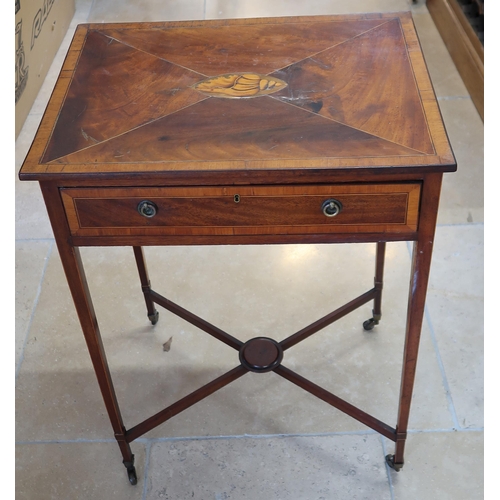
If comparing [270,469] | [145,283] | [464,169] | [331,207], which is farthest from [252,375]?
[464,169]

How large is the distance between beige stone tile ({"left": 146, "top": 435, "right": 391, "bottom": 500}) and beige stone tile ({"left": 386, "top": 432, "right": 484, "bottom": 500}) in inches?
2.3

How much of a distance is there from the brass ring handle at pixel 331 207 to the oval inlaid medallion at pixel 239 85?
295mm

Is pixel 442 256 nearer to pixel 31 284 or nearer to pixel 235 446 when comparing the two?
pixel 235 446

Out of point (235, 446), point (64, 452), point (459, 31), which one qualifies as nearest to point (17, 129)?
point (64, 452)

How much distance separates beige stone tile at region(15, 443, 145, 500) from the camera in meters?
1.74

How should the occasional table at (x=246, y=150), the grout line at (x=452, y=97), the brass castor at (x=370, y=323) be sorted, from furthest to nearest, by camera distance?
the grout line at (x=452, y=97)
the brass castor at (x=370, y=323)
the occasional table at (x=246, y=150)

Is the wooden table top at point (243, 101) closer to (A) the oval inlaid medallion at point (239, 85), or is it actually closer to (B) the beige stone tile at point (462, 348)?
(A) the oval inlaid medallion at point (239, 85)

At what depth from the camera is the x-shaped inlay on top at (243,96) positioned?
4.06 feet

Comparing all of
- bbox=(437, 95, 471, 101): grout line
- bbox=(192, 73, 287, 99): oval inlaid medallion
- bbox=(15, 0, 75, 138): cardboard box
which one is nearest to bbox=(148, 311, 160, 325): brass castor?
bbox=(192, 73, 287, 99): oval inlaid medallion

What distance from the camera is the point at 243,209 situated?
125 cm

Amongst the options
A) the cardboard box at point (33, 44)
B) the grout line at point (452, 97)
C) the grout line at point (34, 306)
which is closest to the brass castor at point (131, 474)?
the grout line at point (34, 306)

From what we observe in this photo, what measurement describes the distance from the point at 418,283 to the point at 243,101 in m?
0.49

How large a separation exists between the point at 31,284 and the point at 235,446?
36.7 inches
